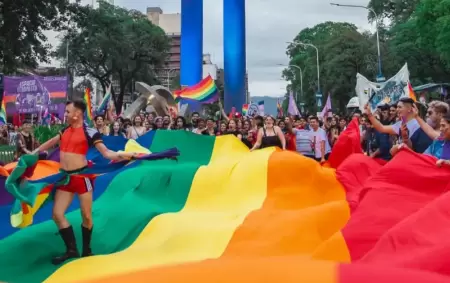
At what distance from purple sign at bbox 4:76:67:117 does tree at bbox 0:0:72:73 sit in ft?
18.1

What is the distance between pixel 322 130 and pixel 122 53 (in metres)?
40.0

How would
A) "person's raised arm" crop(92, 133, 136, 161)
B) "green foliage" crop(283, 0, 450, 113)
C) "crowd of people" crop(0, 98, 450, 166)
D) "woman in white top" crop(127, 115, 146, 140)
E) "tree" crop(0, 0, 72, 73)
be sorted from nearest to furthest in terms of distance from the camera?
"person's raised arm" crop(92, 133, 136, 161)
"crowd of people" crop(0, 98, 450, 166)
"woman in white top" crop(127, 115, 146, 140)
"tree" crop(0, 0, 72, 73)
"green foliage" crop(283, 0, 450, 113)

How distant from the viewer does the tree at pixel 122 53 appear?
157ft

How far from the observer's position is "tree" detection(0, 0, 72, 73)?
2336cm

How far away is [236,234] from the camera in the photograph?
595 centimetres

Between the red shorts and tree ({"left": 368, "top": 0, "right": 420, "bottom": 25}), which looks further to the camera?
tree ({"left": 368, "top": 0, "right": 420, "bottom": 25})

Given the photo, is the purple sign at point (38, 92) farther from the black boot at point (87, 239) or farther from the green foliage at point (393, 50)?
the green foliage at point (393, 50)

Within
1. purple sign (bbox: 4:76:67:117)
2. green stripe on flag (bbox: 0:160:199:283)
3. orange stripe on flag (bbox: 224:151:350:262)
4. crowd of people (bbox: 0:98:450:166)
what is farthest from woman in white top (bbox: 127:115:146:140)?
purple sign (bbox: 4:76:67:117)

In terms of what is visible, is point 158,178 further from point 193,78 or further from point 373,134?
point 193,78

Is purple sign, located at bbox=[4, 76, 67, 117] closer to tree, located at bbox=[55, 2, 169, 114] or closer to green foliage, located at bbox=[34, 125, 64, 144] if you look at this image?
green foliage, located at bbox=[34, 125, 64, 144]

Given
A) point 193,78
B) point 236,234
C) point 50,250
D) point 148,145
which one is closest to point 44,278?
point 50,250

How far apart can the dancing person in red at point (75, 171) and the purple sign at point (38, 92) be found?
11718 millimetres

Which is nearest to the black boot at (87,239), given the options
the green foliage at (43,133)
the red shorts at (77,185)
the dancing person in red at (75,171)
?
the dancing person in red at (75,171)

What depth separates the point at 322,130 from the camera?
37.8 feet
